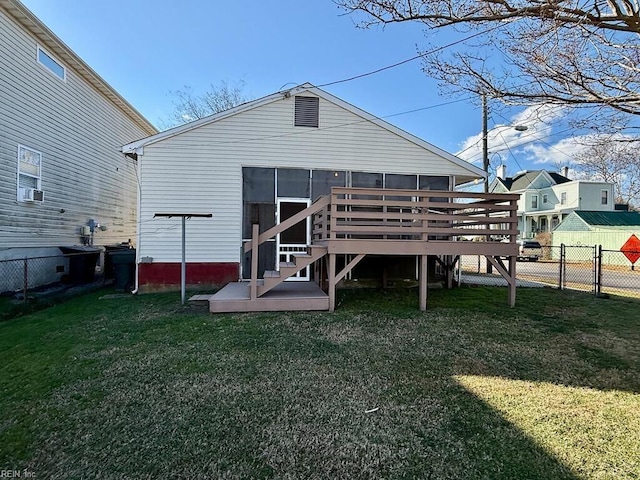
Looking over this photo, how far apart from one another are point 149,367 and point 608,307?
8271mm

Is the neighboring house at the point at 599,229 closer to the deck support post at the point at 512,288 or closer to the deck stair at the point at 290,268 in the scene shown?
the deck support post at the point at 512,288

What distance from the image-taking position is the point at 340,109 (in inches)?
340

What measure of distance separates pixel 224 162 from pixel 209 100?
53.9 ft

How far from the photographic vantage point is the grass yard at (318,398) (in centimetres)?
219

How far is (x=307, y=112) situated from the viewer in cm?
855

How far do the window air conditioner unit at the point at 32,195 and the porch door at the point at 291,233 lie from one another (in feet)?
19.8

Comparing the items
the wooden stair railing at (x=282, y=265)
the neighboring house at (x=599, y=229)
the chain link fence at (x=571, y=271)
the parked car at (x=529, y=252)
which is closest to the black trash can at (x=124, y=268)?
the wooden stair railing at (x=282, y=265)

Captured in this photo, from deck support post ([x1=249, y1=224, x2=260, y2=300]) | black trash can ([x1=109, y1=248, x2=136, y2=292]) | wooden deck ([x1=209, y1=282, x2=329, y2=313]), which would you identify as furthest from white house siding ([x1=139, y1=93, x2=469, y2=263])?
deck support post ([x1=249, y1=224, x2=260, y2=300])

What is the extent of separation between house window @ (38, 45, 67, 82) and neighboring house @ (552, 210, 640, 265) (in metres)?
25.2

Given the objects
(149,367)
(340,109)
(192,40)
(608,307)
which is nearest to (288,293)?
(149,367)

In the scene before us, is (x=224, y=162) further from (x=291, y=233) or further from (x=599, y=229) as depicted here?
(x=599, y=229)

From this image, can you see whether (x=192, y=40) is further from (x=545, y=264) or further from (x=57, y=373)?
(x=545, y=264)

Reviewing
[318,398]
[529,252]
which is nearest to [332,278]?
[318,398]
